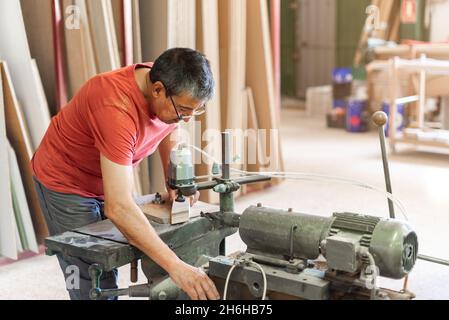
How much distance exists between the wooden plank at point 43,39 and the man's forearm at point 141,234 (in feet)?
5.97

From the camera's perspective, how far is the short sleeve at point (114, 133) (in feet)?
5.03

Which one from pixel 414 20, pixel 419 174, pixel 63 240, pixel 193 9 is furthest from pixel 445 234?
pixel 414 20

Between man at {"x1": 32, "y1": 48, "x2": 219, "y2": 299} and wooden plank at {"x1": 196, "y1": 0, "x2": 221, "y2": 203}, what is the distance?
5.52ft

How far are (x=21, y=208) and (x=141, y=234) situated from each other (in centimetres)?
175

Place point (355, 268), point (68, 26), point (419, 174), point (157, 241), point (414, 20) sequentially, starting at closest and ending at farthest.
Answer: point (355, 268) < point (157, 241) < point (68, 26) < point (419, 174) < point (414, 20)

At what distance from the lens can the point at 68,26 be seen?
10.1 feet

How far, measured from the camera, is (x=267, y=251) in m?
1.42

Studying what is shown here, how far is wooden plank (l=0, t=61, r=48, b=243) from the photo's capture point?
288 cm

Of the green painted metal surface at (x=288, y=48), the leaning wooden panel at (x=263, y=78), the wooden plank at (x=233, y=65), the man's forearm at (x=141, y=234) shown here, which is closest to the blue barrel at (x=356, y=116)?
the green painted metal surface at (x=288, y=48)

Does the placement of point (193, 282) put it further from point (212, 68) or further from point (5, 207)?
point (212, 68)

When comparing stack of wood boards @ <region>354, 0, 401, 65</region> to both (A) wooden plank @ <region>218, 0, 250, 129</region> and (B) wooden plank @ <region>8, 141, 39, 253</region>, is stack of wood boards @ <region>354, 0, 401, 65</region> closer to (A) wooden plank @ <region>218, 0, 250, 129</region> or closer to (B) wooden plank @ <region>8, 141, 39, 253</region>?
(A) wooden plank @ <region>218, 0, 250, 129</region>

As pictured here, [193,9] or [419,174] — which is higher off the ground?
[193,9]

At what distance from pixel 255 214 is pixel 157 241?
24cm
